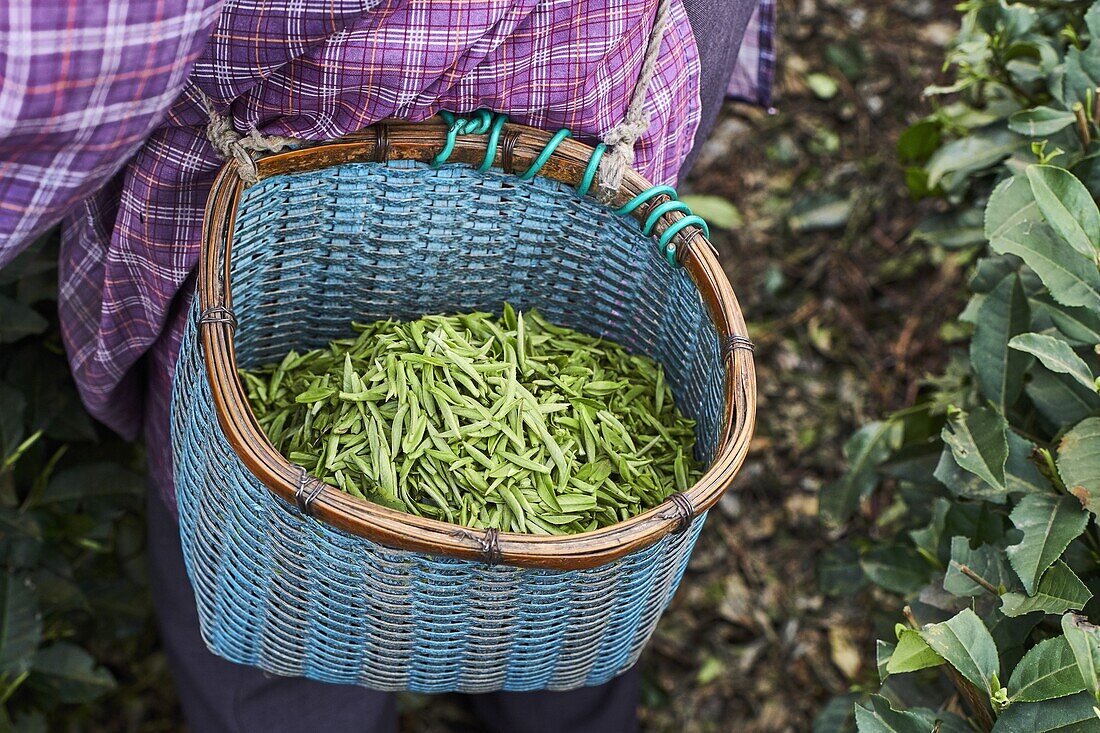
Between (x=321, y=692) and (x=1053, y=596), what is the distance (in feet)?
2.71

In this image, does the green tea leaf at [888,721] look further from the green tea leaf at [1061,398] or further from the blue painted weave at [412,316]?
the green tea leaf at [1061,398]

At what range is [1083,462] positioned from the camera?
1.00m

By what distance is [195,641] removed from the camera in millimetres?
1330

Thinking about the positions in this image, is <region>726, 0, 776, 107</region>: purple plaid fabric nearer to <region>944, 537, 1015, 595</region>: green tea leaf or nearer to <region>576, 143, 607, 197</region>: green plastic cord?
<region>576, 143, 607, 197</region>: green plastic cord

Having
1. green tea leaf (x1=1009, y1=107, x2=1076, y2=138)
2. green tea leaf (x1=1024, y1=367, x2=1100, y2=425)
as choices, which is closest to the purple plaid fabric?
green tea leaf (x1=1009, y1=107, x2=1076, y2=138)

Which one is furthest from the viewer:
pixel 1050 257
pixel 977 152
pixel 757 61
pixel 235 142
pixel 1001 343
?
pixel 757 61

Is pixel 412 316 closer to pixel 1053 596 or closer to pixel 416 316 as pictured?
pixel 416 316

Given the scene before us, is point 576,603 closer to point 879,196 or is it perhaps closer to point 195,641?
point 195,641

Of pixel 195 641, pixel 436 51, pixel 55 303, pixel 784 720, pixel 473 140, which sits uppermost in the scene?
pixel 436 51

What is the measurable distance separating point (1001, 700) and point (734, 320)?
1.36 feet

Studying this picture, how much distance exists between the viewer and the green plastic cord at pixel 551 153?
1.04m

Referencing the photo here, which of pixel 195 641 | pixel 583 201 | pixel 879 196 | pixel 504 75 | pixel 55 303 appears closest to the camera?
pixel 504 75

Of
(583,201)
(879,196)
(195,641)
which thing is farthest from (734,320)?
(879,196)

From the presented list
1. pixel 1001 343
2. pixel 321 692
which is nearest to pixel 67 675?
pixel 321 692
